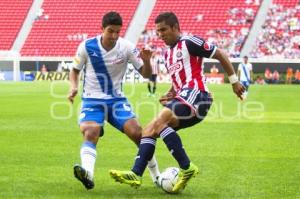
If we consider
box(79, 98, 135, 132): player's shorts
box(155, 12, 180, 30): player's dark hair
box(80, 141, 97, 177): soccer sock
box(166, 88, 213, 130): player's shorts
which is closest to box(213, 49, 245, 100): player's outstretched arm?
box(166, 88, 213, 130): player's shorts

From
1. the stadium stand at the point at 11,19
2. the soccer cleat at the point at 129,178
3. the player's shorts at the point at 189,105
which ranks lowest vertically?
the stadium stand at the point at 11,19

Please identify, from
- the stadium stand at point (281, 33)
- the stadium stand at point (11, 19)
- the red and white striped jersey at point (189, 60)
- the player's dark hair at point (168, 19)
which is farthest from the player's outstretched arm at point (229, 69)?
the stadium stand at point (11, 19)

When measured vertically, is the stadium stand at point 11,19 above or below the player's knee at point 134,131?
below

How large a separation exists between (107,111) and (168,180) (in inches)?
48.5

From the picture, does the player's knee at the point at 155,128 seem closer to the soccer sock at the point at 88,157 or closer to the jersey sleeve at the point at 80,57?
the soccer sock at the point at 88,157

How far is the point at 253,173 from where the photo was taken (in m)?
10.1

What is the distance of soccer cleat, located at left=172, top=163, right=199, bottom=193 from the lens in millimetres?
8242

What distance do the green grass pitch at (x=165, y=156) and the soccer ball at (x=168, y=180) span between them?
0.33 feet

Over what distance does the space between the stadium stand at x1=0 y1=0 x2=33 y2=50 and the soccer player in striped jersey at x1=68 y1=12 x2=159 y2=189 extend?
52148 millimetres

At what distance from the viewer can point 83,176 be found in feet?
26.7

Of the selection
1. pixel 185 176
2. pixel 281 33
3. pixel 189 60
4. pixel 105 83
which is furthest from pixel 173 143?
pixel 281 33

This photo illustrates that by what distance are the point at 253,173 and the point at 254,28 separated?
46.3 meters

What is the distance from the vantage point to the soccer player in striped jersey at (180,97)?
8.28 meters

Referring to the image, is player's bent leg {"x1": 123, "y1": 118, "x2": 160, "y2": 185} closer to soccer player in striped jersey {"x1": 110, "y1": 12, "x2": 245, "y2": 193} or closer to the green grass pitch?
the green grass pitch
